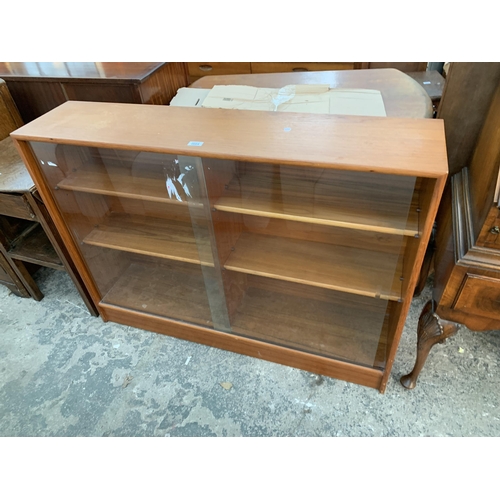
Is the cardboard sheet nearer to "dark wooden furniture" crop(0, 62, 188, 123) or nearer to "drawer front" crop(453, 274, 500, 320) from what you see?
"dark wooden furniture" crop(0, 62, 188, 123)

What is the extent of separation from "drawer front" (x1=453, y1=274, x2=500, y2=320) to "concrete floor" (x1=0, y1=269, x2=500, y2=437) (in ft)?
1.60

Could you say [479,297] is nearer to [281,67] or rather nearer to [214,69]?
[281,67]

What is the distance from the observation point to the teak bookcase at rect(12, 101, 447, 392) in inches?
39.4

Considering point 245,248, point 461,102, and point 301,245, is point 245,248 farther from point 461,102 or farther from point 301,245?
point 461,102

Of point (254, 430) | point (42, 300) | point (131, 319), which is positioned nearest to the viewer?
point (254, 430)

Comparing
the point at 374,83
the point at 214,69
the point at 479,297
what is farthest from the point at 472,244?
the point at 214,69

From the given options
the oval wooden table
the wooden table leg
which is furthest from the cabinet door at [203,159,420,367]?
the oval wooden table

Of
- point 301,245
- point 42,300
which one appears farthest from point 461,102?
point 42,300

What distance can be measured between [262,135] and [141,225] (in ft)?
2.38

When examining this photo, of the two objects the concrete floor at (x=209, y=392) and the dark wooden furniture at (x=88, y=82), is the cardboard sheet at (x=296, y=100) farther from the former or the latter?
the concrete floor at (x=209, y=392)

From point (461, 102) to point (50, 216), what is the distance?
4.87 feet

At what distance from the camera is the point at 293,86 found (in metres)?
1.47

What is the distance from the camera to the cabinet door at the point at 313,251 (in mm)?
1098

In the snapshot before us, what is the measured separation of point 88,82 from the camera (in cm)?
153
